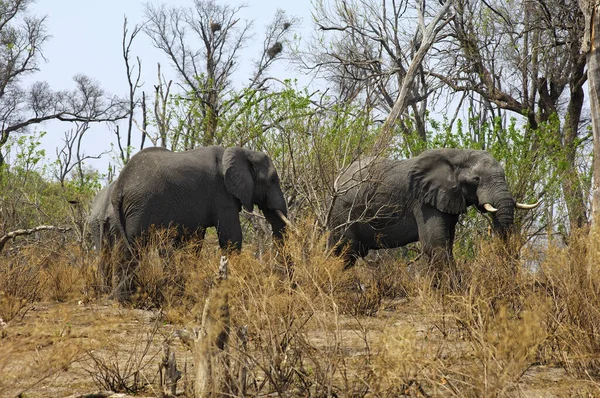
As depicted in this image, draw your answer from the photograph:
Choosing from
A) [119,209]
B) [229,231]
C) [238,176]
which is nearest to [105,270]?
[119,209]

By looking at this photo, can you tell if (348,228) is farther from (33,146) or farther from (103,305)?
(33,146)

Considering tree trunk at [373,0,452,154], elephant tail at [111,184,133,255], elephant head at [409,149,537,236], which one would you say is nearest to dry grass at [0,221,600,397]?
elephant tail at [111,184,133,255]

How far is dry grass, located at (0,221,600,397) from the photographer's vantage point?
4676mm

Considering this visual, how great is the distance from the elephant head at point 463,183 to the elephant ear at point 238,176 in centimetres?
235

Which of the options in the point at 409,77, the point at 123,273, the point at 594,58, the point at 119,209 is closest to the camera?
the point at 594,58

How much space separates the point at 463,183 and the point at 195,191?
369 cm

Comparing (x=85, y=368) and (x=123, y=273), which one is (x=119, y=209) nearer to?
(x=123, y=273)

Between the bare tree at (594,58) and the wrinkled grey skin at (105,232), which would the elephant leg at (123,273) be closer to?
the wrinkled grey skin at (105,232)

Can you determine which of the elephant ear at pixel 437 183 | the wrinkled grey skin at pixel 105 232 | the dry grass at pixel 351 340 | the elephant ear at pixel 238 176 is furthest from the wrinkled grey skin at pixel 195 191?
the elephant ear at pixel 437 183

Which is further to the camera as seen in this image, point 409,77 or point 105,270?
point 409,77

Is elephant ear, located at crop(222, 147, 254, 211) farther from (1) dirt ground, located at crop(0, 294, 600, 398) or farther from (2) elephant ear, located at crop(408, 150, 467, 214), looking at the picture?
(1) dirt ground, located at crop(0, 294, 600, 398)

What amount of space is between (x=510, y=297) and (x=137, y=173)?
5507 millimetres

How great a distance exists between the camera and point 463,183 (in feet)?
40.2

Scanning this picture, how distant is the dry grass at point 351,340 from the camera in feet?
15.3
